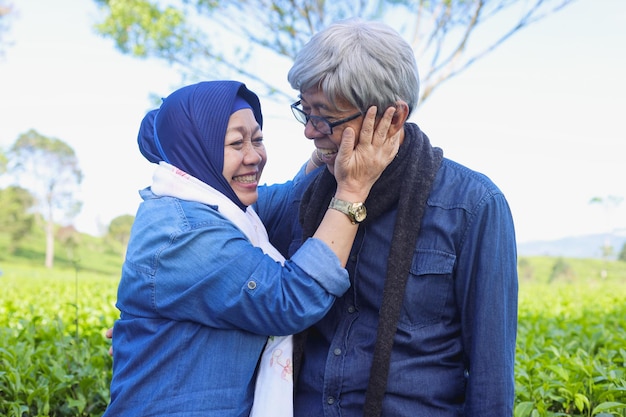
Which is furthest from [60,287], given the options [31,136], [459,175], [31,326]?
[31,136]

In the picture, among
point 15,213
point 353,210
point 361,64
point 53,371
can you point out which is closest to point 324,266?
point 353,210

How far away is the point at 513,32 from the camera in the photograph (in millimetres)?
9836

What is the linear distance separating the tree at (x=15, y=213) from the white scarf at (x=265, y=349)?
40294mm

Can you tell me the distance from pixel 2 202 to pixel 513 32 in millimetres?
36072

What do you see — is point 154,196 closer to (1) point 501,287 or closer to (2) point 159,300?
(2) point 159,300

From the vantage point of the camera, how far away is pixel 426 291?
2.16 m

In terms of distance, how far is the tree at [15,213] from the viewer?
39062 millimetres

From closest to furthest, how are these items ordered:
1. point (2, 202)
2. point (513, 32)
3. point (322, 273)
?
1. point (322, 273)
2. point (513, 32)
3. point (2, 202)

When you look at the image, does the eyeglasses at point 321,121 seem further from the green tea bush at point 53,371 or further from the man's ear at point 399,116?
the green tea bush at point 53,371

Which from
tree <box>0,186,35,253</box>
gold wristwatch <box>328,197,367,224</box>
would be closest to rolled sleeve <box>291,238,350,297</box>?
gold wristwatch <box>328,197,367,224</box>

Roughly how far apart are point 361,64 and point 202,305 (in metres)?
0.91

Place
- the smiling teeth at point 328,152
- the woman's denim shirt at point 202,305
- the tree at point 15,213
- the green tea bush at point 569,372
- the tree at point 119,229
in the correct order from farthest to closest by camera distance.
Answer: the tree at point 119,229, the tree at point 15,213, the green tea bush at point 569,372, the smiling teeth at point 328,152, the woman's denim shirt at point 202,305

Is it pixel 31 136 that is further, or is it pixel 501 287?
pixel 31 136

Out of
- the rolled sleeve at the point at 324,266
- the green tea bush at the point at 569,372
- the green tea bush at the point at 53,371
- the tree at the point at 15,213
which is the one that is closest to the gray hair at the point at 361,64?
the rolled sleeve at the point at 324,266
